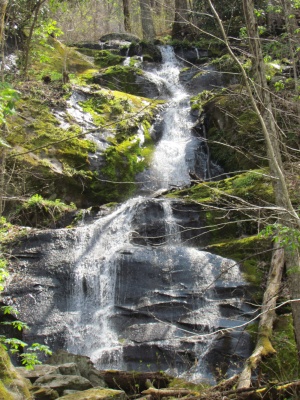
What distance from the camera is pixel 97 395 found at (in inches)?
201

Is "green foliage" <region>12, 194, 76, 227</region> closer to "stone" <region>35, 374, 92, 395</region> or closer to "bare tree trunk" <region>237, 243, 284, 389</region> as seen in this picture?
"stone" <region>35, 374, 92, 395</region>

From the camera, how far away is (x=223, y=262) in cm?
844

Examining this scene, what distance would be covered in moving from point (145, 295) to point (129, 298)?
0.33m

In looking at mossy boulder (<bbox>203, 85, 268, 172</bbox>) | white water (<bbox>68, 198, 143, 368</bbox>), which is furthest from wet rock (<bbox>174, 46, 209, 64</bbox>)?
white water (<bbox>68, 198, 143, 368</bbox>)

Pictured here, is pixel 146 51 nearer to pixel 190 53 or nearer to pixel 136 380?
pixel 190 53

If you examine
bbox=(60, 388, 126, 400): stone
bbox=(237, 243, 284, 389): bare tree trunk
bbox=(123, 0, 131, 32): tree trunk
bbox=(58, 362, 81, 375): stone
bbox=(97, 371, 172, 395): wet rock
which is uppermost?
bbox=(123, 0, 131, 32): tree trunk

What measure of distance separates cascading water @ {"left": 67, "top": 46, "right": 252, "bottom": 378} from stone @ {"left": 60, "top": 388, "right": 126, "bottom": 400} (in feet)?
4.15

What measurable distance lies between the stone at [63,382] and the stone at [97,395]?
368 mm

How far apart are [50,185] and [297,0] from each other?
7.23m

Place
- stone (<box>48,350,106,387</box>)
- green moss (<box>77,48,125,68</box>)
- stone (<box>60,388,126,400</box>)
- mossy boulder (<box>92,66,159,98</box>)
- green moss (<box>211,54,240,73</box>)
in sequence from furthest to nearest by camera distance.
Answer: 1. green moss (<box>77,48,125,68</box>)
2. mossy boulder (<box>92,66,159,98</box>)
3. green moss (<box>211,54,240,73</box>)
4. stone (<box>48,350,106,387</box>)
5. stone (<box>60,388,126,400</box>)

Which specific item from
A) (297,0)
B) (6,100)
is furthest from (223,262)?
(6,100)

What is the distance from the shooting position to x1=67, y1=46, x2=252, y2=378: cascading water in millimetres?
7152

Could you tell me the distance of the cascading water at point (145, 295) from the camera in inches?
282

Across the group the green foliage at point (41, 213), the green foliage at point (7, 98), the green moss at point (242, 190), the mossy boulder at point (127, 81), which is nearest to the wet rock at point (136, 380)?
the green moss at point (242, 190)
